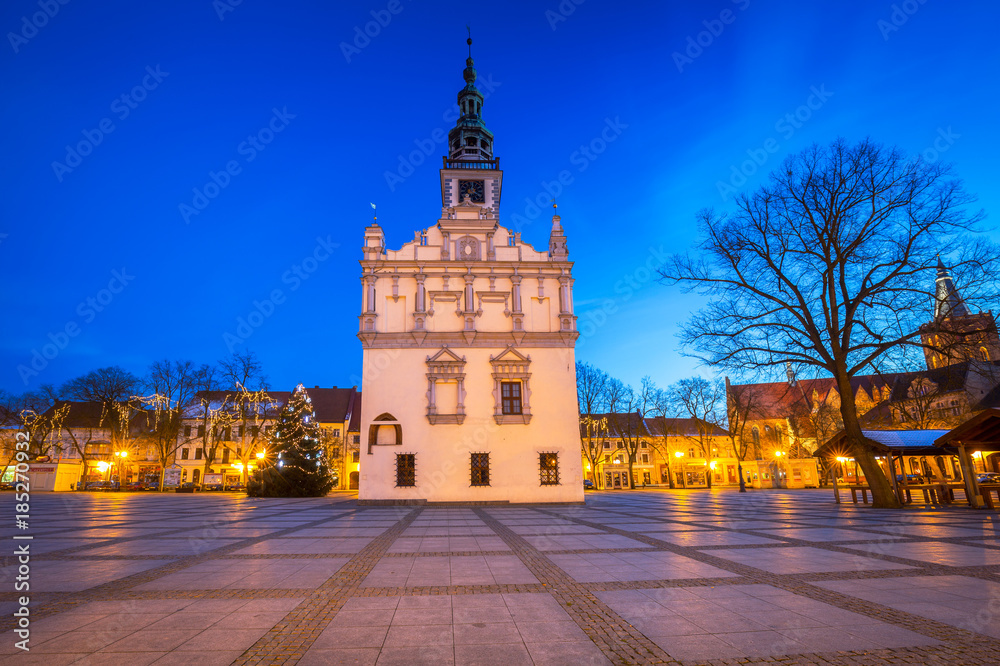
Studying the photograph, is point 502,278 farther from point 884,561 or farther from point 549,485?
point 884,561

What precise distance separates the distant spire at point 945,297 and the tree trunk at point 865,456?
13.0 ft

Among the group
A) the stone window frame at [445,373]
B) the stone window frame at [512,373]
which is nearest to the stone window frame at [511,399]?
the stone window frame at [512,373]

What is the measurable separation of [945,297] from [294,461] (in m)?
37.9

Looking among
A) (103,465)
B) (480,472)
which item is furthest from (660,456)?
(103,465)

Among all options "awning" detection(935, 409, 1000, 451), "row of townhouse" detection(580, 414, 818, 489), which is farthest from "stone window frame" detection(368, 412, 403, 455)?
"row of townhouse" detection(580, 414, 818, 489)

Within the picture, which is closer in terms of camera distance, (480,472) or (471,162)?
(480,472)

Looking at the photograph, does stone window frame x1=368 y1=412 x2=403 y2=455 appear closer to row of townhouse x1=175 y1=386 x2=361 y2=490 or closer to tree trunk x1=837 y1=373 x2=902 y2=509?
tree trunk x1=837 y1=373 x2=902 y2=509

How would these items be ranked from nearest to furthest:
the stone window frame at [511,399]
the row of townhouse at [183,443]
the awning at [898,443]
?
1. the awning at [898,443]
2. the stone window frame at [511,399]
3. the row of townhouse at [183,443]

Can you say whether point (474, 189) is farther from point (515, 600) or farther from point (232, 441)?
point (232, 441)

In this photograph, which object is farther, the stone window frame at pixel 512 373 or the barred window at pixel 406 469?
the stone window frame at pixel 512 373

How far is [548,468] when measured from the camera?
27.7m

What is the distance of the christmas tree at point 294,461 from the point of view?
118 feet

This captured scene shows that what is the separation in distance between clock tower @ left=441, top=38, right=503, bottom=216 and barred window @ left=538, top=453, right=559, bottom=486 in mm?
16142

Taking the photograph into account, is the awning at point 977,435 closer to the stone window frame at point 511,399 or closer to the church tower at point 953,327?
the church tower at point 953,327
